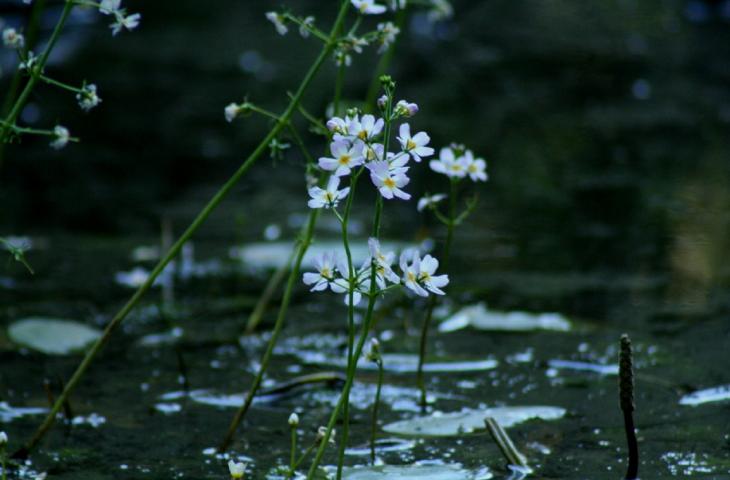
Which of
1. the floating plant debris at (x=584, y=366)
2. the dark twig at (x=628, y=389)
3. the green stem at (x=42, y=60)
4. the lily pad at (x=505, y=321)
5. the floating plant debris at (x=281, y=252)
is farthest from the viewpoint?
the floating plant debris at (x=281, y=252)

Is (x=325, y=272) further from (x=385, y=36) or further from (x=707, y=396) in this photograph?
(x=707, y=396)

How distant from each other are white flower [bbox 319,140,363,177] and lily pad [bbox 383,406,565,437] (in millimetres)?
860

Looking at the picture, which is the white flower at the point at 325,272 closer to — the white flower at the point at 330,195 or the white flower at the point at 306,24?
the white flower at the point at 330,195

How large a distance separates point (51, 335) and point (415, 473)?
4.22ft

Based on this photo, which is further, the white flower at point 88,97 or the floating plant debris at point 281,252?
the floating plant debris at point 281,252

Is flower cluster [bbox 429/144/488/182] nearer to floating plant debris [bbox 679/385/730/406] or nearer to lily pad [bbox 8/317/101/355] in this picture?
floating plant debris [bbox 679/385/730/406]

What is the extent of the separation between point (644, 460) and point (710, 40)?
6.79m

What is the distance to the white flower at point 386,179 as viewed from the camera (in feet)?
4.95

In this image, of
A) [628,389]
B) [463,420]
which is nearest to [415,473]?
[463,420]

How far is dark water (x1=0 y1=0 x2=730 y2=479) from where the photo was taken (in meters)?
2.29

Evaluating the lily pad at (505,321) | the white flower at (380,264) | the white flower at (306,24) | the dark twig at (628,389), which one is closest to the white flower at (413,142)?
the white flower at (380,264)

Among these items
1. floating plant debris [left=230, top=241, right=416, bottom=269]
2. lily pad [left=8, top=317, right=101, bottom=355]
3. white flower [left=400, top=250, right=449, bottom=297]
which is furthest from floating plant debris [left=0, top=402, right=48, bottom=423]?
floating plant debris [left=230, top=241, right=416, bottom=269]

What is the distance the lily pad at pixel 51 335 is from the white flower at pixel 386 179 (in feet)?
5.23

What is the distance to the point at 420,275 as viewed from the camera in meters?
1.57
